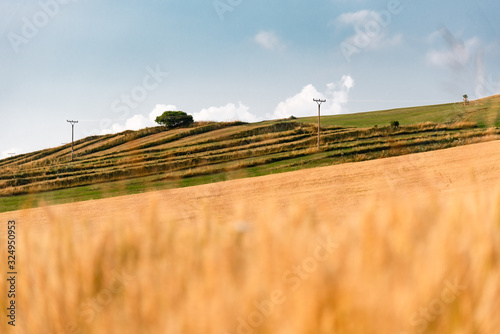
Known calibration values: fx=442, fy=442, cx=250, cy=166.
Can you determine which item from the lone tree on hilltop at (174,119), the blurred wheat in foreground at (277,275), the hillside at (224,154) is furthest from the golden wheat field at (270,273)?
the lone tree on hilltop at (174,119)

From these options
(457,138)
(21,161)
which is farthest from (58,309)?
(21,161)

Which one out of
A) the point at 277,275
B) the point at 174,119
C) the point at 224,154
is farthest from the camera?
the point at 174,119

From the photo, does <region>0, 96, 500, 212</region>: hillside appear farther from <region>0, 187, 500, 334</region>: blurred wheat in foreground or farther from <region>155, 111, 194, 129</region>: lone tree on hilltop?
<region>0, 187, 500, 334</region>: blurred wheat in foreground

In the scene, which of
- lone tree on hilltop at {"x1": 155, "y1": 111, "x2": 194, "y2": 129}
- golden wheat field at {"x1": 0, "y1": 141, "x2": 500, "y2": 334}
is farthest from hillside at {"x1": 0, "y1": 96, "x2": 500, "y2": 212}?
golden wheat field at {"x1": 0, "y1": 141, "x2": 500, "y2": 334}

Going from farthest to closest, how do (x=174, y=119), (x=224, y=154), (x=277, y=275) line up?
1. (x=174, y=119)
2. (x=224, y=154)
3. (x=277, y=275)

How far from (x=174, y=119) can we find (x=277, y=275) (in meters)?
70.7

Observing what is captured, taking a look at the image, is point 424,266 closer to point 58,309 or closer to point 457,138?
point 58,309

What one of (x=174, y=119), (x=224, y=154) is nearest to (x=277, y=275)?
(x=224, y=154)

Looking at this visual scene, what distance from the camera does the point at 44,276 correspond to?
1.51m

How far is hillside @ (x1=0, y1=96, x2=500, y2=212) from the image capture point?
28328mm

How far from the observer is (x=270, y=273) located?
1.00 meters

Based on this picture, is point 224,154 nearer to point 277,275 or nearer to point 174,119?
point 174,119

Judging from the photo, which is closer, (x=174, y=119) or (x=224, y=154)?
(x=224, y=154)

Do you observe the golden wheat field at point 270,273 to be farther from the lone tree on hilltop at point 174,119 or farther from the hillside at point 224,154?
the lone tree on hilltop at point 174,119
